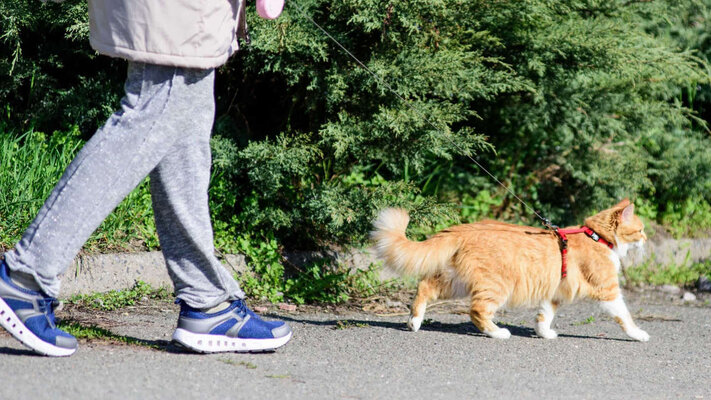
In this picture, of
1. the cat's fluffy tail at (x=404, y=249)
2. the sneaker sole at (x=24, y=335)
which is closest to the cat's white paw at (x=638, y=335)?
the cat's fluffy tail at (x=404, y=249)

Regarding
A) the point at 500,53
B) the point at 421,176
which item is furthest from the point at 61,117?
the point at 500,53

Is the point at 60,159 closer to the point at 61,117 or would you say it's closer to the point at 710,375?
the point at 61,117

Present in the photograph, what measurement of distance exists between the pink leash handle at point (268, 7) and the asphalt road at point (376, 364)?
4.36ft

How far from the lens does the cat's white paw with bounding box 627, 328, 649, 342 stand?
4.30 m

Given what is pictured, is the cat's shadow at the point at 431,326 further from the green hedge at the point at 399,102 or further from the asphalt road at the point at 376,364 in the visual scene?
the green hedge at the point at 399,102

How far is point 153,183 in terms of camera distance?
3.02m

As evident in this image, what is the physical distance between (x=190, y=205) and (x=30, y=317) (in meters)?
0.67

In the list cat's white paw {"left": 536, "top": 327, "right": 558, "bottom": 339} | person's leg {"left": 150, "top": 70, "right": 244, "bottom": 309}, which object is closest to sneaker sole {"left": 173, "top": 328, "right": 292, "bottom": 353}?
person's leg {"left": 150, "top": 70, "right": 244, "bottom": 309}

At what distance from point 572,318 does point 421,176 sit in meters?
1.51

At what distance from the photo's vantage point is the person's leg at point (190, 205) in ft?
9.70

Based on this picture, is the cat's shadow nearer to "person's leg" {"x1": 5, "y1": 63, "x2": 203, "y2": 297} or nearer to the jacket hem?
"person's leg" {"x1": 5, "y1": 63, "x2": 203, "y2": 297}

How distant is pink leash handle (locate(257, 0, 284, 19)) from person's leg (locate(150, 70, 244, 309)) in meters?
0.32

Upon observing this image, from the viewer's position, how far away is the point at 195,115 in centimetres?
296

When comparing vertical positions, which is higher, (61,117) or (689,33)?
(689,33)
